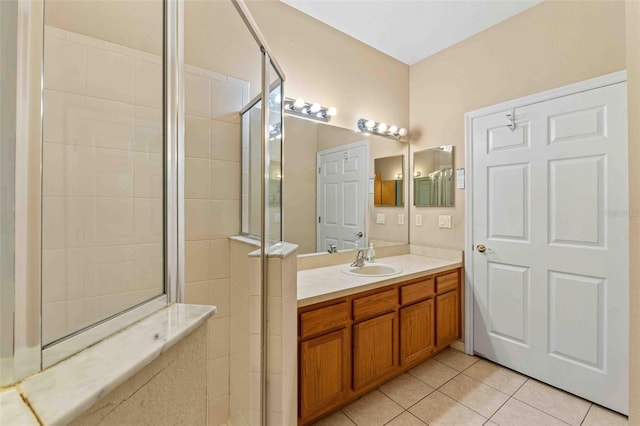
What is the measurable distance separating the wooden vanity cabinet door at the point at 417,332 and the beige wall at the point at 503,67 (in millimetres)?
740

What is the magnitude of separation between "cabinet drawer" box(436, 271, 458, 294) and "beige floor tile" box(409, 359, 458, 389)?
1.94ft

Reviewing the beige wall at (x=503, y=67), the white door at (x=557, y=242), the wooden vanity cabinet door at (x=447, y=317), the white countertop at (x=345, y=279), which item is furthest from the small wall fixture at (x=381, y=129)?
the wooden vanity cabinet door at (x=447, y=317)

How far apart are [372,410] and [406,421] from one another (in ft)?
0.68

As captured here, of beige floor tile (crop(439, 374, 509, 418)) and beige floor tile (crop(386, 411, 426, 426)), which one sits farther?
beige floor tile (crop(439, 374, 509, 418))

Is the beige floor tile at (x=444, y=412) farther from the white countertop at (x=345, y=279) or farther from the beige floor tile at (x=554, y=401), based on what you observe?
the white countertop at (x=345, y=279)

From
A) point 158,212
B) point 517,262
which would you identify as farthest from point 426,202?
point 158,212

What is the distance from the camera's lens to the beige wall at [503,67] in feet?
5.79

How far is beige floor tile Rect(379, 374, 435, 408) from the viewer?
181cm

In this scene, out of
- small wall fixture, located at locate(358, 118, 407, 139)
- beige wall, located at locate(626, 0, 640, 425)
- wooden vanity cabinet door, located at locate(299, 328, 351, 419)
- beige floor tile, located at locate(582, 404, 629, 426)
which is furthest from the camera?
small wall fixture, located at locate(358, 118, 407, 139)

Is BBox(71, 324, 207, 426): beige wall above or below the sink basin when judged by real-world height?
above

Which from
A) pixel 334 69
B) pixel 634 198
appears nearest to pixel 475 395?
pixel 634 198

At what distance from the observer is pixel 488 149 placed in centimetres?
228

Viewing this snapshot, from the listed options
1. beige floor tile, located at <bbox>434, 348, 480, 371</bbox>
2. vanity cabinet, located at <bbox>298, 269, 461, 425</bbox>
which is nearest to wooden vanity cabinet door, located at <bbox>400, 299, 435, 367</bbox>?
vanity cabinet, located at <bbox>298, 269, 461, 425</bbox>

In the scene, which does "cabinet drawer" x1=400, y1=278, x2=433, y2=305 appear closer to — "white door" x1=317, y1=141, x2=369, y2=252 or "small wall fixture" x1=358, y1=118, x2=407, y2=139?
"white door" x1=317, y1=141, x2=369, y2=252
